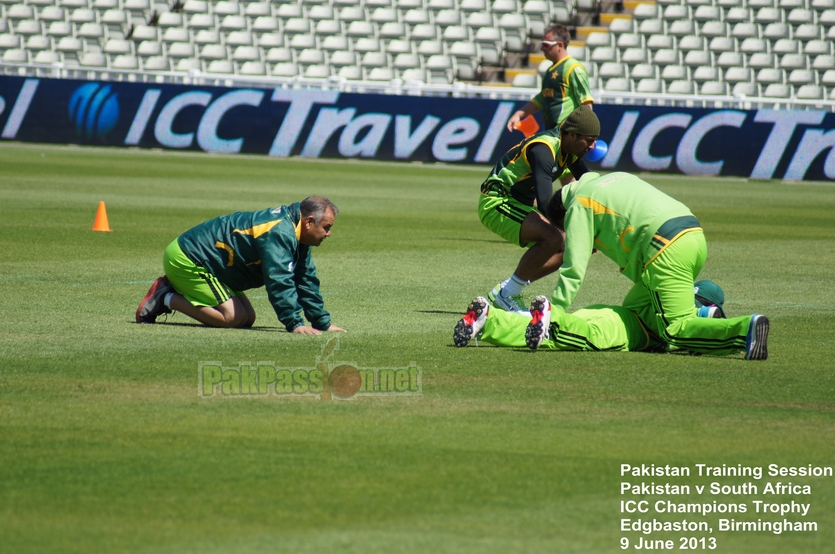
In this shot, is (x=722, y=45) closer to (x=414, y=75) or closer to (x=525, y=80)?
(x=525, y=80)

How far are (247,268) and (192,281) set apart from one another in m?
0.37

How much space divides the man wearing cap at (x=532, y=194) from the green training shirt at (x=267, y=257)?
1695mm

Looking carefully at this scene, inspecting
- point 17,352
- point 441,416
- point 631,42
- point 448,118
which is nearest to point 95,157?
point 448,118

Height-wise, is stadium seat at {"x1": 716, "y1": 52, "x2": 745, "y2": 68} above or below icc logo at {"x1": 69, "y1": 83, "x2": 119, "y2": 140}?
above

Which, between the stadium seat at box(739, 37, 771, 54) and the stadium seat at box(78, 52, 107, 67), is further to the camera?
the stadium seat at box(78, 52, 107, 67)

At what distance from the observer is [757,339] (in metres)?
6.76

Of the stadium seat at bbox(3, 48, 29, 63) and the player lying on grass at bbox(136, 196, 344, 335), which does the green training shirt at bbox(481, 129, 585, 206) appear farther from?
the stadium seat at bbox(3, 48, 29, 63)

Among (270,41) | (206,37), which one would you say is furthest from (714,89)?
(206,37)

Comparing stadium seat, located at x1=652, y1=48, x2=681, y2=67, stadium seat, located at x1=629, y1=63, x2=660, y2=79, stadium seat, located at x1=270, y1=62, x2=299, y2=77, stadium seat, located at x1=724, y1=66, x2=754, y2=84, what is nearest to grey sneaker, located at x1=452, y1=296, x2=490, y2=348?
stadium seat, located at x1=629, y1=63, x2=660, y2=79

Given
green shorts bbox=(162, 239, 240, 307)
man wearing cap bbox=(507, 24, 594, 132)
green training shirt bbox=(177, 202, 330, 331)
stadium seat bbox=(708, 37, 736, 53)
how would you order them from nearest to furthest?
1. green training shirt bbox=(177, 202, 330, 331)
2. green shorts bbox=(162, 239, 240, 307)
3. man wearing cap bbox=(507, 24, 594, 132)
4. stadium seat bbox=(708, 37, 736, 53)

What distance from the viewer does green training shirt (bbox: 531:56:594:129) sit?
14.4 metres

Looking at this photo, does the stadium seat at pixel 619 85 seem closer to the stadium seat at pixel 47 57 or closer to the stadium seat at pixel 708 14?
the stadium seat at pixel 708 14

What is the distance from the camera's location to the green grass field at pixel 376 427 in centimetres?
386

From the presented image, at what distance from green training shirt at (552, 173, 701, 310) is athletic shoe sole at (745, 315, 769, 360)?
705 millimetres
